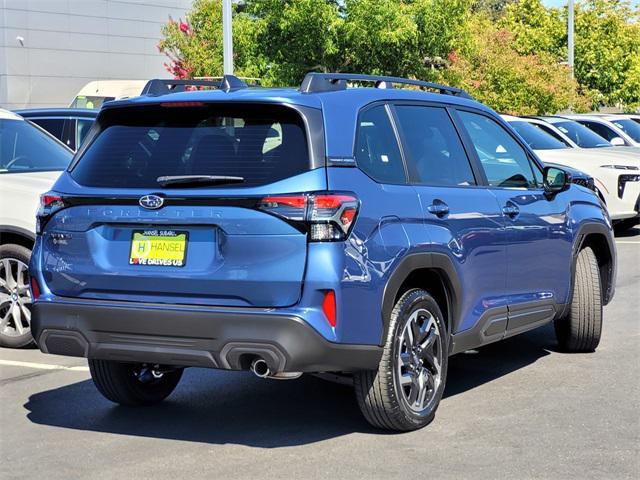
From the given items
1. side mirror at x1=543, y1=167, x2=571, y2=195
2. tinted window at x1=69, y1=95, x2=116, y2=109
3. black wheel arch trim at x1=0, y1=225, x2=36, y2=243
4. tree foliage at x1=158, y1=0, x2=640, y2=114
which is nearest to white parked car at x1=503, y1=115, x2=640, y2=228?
side mirror at x1=543, y1=167, x2=571, y2=195

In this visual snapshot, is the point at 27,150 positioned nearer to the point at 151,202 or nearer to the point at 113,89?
the point at 151,202

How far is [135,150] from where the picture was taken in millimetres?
6082

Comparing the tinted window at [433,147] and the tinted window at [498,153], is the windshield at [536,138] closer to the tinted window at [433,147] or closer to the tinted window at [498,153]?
the tinted window at [498,153]

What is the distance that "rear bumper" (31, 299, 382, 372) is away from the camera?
17.9ft

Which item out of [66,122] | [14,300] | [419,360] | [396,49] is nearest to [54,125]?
[66,122]

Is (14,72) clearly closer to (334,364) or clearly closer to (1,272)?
(1,272)

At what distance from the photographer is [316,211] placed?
548cm

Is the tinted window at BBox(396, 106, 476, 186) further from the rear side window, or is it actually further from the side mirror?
the rear side window

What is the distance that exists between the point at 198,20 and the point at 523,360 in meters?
31.4

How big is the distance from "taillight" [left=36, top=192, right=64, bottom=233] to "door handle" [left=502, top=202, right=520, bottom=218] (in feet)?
8.71

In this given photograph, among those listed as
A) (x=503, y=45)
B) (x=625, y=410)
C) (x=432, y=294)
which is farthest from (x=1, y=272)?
(x=503, y=45)

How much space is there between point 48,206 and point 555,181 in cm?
345

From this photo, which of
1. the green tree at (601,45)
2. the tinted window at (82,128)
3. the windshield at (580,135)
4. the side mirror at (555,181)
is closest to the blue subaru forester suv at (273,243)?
the side mirror at (555,181)

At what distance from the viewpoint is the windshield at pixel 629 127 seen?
22922 mm
